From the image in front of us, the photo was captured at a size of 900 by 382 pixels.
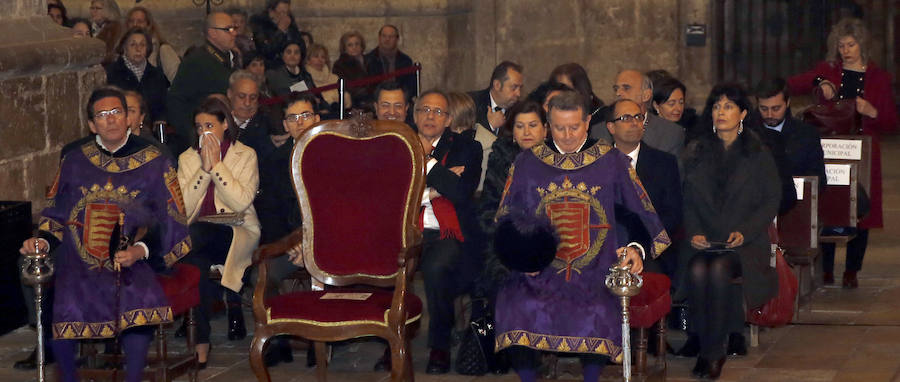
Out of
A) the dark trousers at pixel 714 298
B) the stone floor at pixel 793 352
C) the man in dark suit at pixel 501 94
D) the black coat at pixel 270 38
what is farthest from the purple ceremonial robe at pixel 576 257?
the black coat at pixel 270 38

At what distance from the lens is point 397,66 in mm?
13875

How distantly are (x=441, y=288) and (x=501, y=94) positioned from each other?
179cm

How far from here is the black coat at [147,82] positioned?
10836mm

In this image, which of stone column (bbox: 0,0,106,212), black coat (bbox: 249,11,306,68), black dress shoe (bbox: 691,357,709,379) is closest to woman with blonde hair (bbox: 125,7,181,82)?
black coat (bbox: 249,11,306,68)

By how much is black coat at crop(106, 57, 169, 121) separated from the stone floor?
2.36m

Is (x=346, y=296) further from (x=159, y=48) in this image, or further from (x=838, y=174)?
(x=159, y=48)

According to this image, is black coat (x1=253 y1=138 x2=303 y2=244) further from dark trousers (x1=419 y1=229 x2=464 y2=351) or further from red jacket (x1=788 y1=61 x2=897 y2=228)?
red jacket (x1=788 y1=61 x2=897 y2=228)

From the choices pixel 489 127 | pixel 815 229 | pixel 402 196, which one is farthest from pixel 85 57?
pixel 815 229

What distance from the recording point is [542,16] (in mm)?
15836

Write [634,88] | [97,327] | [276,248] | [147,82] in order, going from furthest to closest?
[147,82], [634,88], [276,248], [97,327]

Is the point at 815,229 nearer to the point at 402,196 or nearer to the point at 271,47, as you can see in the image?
the point at 402,196

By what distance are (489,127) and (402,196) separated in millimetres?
2078

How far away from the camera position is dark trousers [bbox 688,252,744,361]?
24.5 ft

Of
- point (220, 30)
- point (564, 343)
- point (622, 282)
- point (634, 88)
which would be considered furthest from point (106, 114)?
point (220, 30)
